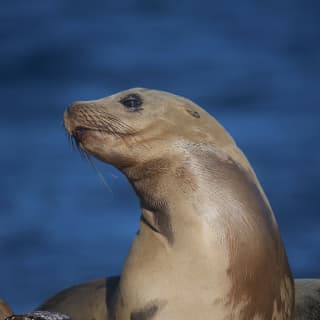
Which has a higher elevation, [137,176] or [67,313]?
[137,176]

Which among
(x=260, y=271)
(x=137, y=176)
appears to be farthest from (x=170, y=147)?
(x=260, y=271)

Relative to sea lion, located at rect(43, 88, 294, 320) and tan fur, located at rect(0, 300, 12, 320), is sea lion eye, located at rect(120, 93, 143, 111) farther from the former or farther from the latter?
tan fur, located at rect(0, 300, 12, 320)

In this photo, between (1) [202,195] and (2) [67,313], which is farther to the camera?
(2) [67,313]

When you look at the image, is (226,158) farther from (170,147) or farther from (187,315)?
(187,315)

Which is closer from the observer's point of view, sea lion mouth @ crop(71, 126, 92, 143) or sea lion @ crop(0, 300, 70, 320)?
sea lion @ crop(0, 300, 70, 320)

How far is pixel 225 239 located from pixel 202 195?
0.23 m

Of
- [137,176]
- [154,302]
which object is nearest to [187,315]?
[154,302]

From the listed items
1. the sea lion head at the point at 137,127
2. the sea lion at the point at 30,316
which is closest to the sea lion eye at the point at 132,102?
the sea lion head at the point at 137,127

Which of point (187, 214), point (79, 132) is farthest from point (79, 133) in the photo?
point (187, 214)

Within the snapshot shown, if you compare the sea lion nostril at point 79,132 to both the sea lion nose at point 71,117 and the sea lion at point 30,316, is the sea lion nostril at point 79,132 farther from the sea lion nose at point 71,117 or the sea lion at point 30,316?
the sea lion at point 30,316

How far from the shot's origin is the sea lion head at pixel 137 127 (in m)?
7.78

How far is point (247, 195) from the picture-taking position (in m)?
7.80

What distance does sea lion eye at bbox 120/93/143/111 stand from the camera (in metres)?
7.89

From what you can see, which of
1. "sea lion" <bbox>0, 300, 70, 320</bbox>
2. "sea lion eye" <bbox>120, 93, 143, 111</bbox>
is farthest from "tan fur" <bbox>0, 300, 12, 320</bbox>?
"sea lion eye" <bbox>120, 93, 143, 111</bbox>
